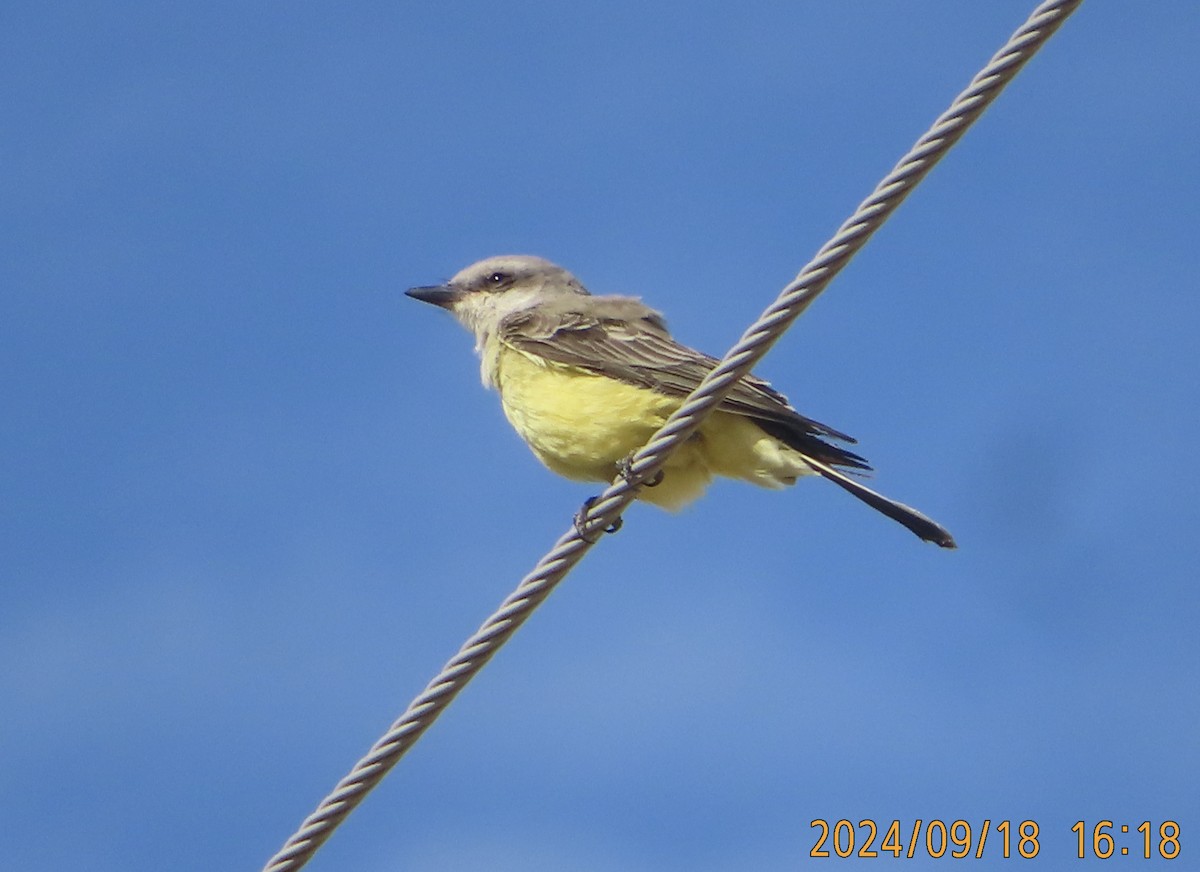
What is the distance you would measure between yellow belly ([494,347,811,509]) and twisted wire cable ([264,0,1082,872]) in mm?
1220

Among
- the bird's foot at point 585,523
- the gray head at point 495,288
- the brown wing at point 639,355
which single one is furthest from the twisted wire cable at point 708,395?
the gray head at point 495,288

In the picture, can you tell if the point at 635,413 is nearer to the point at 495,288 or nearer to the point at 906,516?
the point at 906,516

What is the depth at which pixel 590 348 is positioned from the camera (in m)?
6.14

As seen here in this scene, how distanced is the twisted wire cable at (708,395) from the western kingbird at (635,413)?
1.22 m

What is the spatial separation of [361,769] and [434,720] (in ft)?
0.73

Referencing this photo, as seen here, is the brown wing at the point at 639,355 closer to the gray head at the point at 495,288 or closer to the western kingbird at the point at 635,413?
the western kingbird at the point at 635,413

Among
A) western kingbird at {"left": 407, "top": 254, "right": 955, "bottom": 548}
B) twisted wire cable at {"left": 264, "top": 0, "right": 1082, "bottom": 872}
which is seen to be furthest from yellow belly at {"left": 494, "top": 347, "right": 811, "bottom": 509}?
twisted wire cable at {"left": 264, "top": 0, "right": 1082, "bottom": 872}

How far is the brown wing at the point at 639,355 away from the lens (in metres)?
5.52

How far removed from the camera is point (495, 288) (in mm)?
7629

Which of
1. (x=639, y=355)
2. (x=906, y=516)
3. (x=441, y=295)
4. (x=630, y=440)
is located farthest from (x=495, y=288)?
(x=906, y=516)

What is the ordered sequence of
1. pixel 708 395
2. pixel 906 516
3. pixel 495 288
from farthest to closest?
1. pixel 495 288
2. pixel 906 516
3. pixel 708 395

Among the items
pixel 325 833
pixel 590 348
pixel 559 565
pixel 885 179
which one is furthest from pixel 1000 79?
pixel 590 348

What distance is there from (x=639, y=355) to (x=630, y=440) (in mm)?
463

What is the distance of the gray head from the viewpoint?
7.50m
